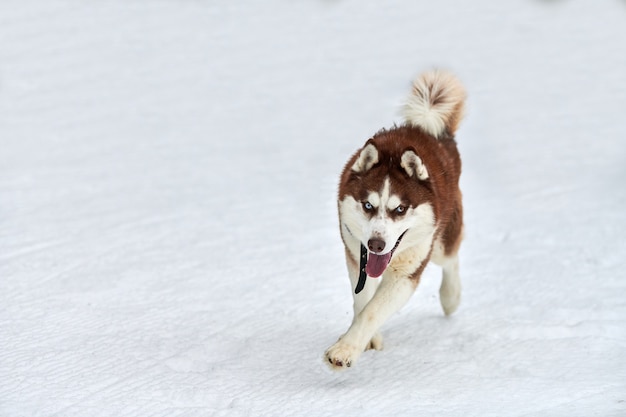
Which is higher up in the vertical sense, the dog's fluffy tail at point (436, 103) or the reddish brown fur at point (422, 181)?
the dog's fluffy tail at point (436, 103)

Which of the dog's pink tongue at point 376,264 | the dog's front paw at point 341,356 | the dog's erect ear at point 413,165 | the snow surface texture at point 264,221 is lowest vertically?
the snow surface texture at point 264,221

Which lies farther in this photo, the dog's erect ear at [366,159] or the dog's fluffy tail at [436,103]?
the dog's fluffy tail at [436,103]

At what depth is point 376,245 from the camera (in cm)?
450

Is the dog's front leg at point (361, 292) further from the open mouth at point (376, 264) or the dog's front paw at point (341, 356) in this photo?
the dog's front paw at point (341, 356)

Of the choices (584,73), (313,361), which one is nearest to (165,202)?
(313,361)

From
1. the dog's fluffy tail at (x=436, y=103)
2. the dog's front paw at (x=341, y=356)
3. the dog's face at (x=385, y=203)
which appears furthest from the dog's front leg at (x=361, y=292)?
the dog's fluffy tail at (x=436, y=103)

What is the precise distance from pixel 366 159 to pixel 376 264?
2.18 feet

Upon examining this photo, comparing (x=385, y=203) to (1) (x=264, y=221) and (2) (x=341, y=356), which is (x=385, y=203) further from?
(1) (x=264, y=221)

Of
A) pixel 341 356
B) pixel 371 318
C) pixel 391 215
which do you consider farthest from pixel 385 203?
pixel 341 356

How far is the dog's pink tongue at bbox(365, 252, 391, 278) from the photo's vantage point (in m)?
4.64

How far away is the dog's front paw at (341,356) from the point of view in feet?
14.8

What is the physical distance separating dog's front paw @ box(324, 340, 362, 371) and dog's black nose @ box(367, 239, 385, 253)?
1.85 ft

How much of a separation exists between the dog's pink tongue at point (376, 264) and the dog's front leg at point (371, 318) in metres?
0.27

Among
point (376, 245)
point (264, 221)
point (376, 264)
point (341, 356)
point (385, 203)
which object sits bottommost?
point (264, 221)
